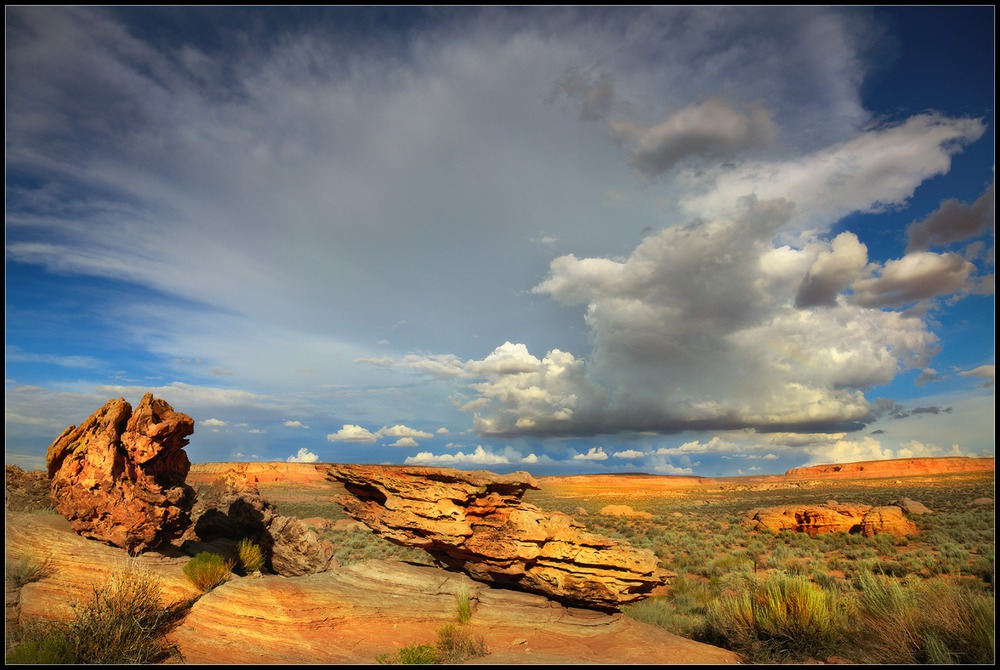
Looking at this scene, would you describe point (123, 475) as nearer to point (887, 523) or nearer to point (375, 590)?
point (375, 590)

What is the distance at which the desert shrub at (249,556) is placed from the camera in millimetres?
14070

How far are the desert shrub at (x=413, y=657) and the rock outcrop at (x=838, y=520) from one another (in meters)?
33.0

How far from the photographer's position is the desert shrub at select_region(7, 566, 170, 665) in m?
8.69

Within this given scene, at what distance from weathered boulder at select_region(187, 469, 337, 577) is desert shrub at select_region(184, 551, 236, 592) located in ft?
6.52

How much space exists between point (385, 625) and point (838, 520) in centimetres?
3392

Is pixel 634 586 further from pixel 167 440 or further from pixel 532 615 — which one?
pixel 167 440

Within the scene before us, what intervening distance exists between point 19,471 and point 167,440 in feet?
36.4

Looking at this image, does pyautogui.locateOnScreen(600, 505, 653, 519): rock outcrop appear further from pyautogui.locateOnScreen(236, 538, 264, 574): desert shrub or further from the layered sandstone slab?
pyautogui.locateOnScreen(236, 538, 264, 574): desert shrub

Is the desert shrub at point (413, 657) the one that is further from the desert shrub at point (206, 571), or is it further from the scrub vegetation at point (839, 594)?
the scrub vegetation at point (839, 594)

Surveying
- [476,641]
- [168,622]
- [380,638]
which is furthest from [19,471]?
[476,641]

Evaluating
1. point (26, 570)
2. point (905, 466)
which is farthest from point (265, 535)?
point (905, 466)

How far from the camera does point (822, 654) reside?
1110 centimetres

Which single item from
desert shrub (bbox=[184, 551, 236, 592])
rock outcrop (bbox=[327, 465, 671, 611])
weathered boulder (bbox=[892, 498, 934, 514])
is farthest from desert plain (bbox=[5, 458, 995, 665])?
weathered boulder (bbox=[892, 498, 934, 514])

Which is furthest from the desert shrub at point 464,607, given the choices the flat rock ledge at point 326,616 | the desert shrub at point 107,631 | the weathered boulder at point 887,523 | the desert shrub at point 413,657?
the weathered boulder at point 887,523
